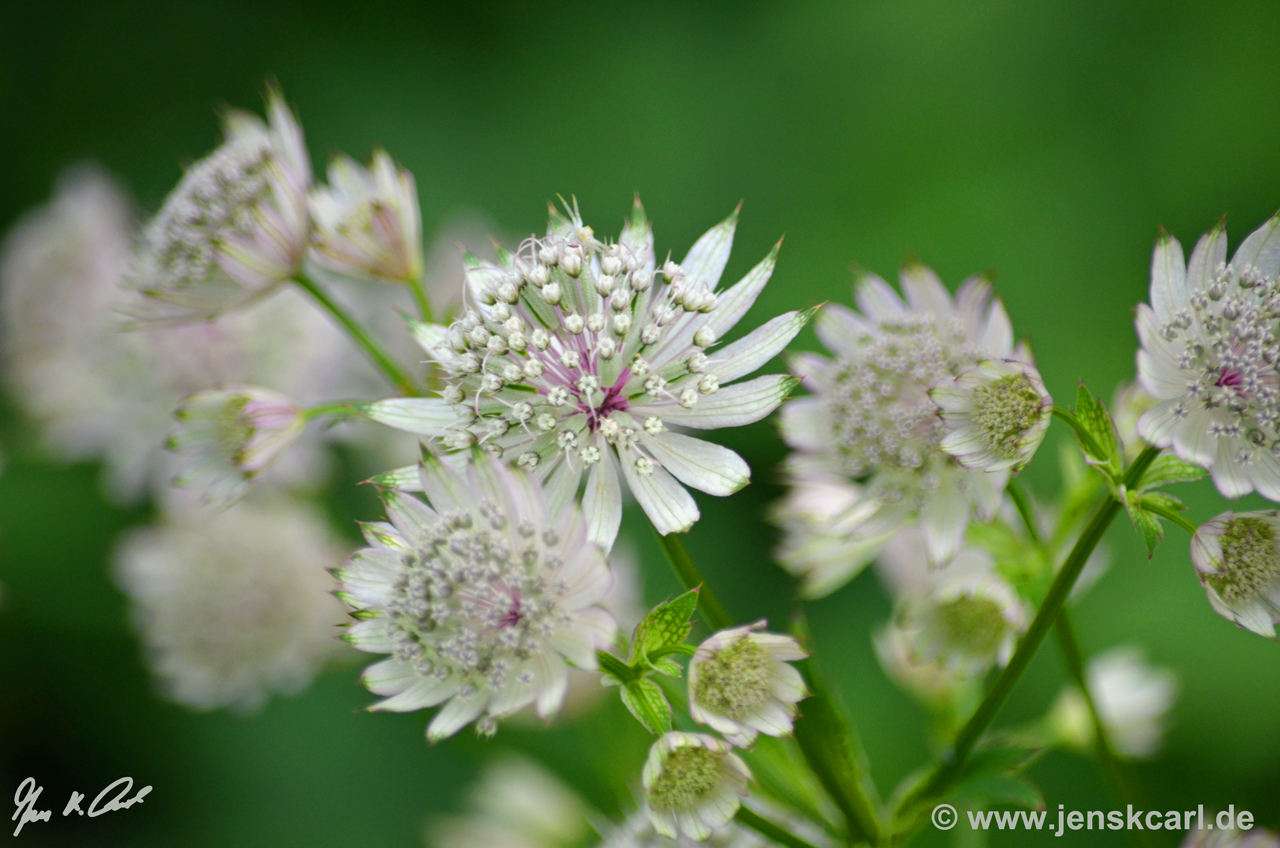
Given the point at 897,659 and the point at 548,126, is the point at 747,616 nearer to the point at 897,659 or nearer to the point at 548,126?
the point at 897,659

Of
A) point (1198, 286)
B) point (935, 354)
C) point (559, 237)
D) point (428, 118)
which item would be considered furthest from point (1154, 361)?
point (428, 118)

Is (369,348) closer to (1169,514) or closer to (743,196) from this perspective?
(1169,514)

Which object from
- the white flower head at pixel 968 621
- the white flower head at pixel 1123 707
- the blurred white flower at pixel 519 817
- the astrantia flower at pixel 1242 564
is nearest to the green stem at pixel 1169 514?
the astrantia flower at pixel 1242 564

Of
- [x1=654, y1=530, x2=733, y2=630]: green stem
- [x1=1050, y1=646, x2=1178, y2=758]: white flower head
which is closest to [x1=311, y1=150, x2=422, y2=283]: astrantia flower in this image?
[x1=654, y1=530, x2=733, y2=630]: green stem

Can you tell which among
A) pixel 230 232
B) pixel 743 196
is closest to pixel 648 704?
pixel 230 232

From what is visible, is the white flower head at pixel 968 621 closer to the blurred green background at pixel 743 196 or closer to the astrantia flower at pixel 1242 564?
the astrantia flower at pixel 1242 564

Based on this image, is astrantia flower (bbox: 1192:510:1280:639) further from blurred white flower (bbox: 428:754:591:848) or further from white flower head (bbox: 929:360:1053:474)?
blurred white flower (bbox: 428:754:591:848)
